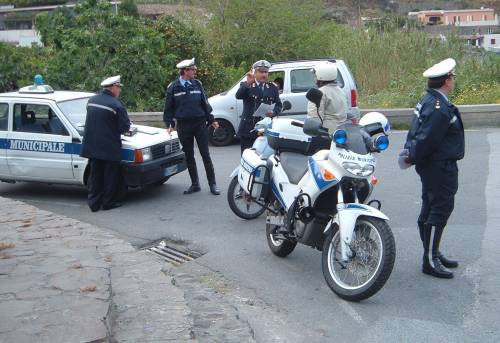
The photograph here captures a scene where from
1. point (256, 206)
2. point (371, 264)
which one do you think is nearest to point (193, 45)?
point (256, 206)

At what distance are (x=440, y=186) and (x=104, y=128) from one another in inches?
199

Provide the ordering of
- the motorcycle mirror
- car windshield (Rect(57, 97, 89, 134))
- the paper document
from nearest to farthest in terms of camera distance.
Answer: the motorcycle mirror → the paper document → car windshield (Rect(57, 97, 89, 134))

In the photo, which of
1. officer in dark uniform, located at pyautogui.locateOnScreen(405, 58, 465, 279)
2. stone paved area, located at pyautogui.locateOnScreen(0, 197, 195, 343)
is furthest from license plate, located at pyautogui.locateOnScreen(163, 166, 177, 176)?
officer in dark uniform, located at pyautogui.locateOnScreen(405, 58, 465, 279)

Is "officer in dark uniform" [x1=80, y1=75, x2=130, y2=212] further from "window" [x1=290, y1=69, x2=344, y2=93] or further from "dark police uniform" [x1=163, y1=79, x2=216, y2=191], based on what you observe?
"window" [x1=290, y1=69, x2=344, y2=93]

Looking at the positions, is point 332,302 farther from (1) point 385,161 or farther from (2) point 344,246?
(1) point 385,161

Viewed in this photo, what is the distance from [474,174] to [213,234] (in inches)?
180

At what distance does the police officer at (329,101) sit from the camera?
308 inches

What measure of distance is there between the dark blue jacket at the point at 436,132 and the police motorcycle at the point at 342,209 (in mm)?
315

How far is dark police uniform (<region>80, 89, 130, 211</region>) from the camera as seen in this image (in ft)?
31.9

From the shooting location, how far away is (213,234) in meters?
8.45

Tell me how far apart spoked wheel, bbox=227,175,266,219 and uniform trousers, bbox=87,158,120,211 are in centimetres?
196

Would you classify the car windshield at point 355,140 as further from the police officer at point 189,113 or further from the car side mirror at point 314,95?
the police officer at point 189,113

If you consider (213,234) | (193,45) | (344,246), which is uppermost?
(193,45)

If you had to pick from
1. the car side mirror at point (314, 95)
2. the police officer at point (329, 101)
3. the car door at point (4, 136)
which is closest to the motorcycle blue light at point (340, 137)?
the car side mirror at point (314, 95)
